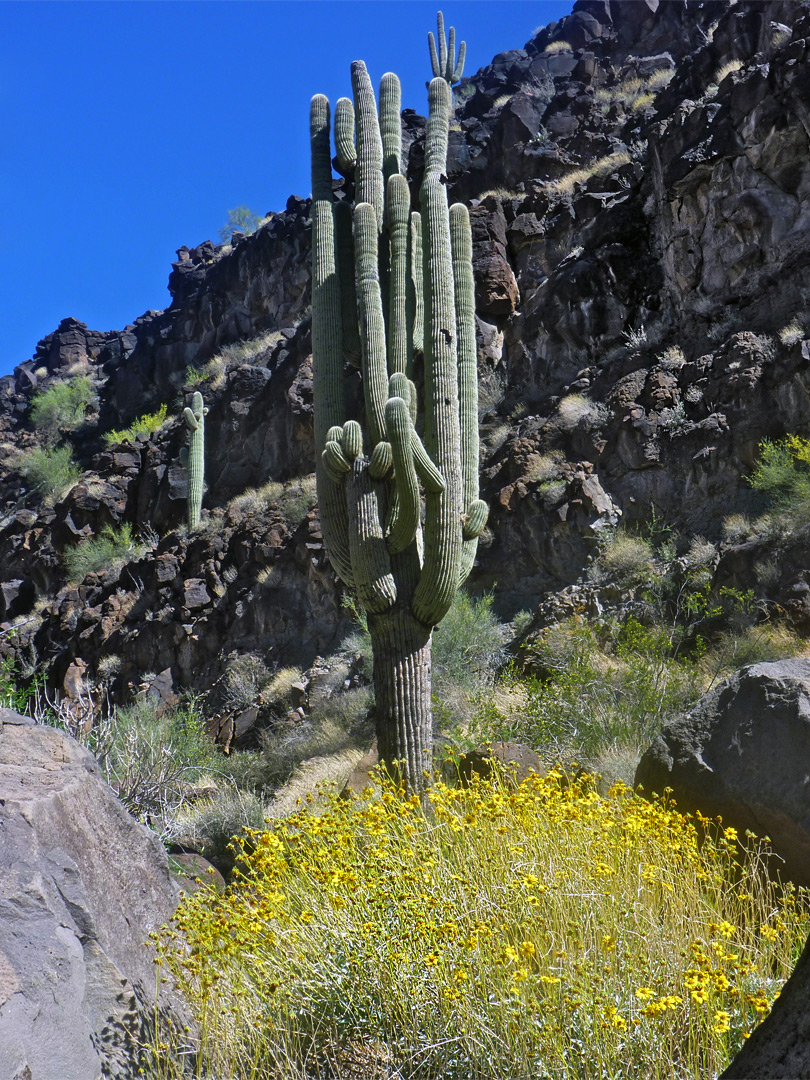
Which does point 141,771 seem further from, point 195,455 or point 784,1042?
point 195,455

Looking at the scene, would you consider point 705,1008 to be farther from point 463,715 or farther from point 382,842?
point 463,715

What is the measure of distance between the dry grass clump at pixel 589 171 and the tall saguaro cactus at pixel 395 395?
10.2m

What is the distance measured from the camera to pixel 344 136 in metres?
10.1

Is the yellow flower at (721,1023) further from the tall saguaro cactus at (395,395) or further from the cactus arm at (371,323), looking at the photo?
the cactus arm at (371,323)

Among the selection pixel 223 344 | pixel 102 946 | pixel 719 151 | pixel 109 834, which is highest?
pixel 223 344

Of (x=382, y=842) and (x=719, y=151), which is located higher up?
(x=719, y=151)

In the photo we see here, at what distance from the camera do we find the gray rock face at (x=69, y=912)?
2.46 meters

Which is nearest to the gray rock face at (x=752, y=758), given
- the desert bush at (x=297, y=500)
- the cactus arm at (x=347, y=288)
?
the cactus arm at (x=347, y=288)

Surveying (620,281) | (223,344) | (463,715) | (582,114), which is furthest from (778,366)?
(223,344)

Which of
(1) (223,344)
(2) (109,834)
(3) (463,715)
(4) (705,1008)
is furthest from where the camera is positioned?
(1) (223,344)

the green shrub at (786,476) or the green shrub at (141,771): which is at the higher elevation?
the green shrub at (786,476)

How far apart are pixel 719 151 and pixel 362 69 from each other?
6.66 metres

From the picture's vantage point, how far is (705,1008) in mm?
2572

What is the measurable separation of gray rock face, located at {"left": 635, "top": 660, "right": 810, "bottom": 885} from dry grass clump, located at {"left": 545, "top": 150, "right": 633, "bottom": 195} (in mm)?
17005
